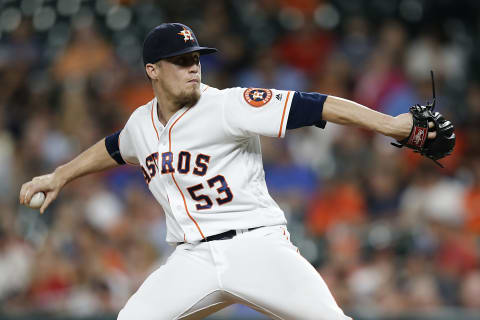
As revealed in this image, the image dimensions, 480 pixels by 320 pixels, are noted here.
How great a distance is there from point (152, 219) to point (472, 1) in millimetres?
3584

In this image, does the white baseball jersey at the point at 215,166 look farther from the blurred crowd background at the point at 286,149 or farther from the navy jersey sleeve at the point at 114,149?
the blurred crowd background at the point at 286,149

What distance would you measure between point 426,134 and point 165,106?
1.09 meters

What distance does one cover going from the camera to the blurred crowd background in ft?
17.4

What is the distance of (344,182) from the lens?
5930 mm

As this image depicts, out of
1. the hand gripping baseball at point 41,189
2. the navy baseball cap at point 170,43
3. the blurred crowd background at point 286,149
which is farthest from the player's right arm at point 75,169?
the blurred crowd background at point 286,149

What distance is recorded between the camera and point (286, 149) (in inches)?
253

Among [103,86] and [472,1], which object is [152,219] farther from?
[472,1]

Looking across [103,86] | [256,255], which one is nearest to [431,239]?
[256,255]

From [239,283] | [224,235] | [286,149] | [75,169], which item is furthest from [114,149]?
[286,149]

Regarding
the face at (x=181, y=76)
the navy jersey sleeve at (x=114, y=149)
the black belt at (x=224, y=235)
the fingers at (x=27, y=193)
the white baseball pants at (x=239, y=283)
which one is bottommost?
the white baseball pants at (x=239, y=283)

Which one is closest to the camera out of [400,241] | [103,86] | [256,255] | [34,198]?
[256,255]

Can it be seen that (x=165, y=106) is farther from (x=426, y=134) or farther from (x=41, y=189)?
(x=426, y=134)

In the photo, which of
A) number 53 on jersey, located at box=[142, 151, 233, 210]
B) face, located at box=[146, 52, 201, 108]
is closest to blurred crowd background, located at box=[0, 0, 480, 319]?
number 53 on jersey, located at box=[142, 151, 233, 210]

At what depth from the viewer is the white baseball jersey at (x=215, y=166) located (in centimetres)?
297
